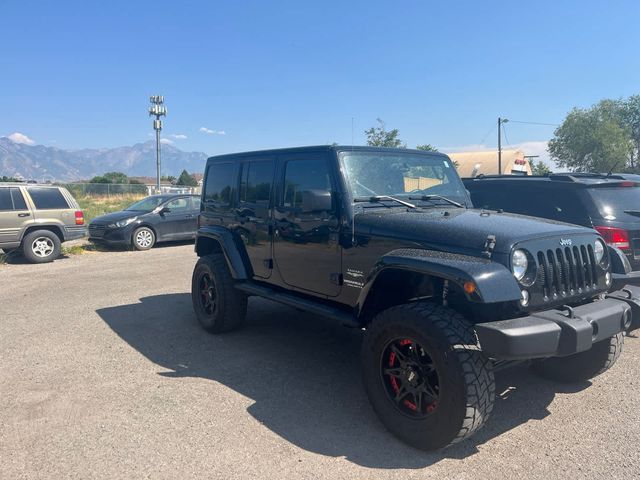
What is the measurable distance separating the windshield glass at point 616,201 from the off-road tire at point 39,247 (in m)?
10.7

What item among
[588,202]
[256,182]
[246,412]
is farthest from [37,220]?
[588,202]

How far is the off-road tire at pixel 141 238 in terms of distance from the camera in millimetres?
13119

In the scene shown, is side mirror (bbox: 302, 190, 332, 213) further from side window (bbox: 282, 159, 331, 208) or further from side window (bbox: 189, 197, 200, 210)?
side window (bbox: 189, 197, 200, 210)

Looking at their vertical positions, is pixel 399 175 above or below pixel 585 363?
above

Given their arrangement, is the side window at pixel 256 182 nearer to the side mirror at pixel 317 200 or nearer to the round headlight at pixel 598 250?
the side mirror at pixel 317 200

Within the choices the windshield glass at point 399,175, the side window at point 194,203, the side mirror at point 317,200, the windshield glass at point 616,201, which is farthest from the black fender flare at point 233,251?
the side window at point 194,203

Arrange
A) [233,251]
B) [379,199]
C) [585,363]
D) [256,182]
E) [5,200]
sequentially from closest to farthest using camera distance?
[585,363]
[379,199]
[256,182]
[233,251]
[5,200]

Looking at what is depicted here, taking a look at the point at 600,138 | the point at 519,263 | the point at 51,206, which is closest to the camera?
the point at 519,263

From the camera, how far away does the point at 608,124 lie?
43.0 meters

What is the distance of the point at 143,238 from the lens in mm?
13281

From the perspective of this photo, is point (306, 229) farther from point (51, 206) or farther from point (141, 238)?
point (141, 238)

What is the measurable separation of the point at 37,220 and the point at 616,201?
11.1m

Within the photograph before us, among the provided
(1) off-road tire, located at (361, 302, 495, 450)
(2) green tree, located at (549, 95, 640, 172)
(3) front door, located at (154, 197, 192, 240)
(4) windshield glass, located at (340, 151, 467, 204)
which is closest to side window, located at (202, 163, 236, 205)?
(4) windshield glass, located at (340, 151, 467, 204)

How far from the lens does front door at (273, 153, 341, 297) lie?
13.5 feet
